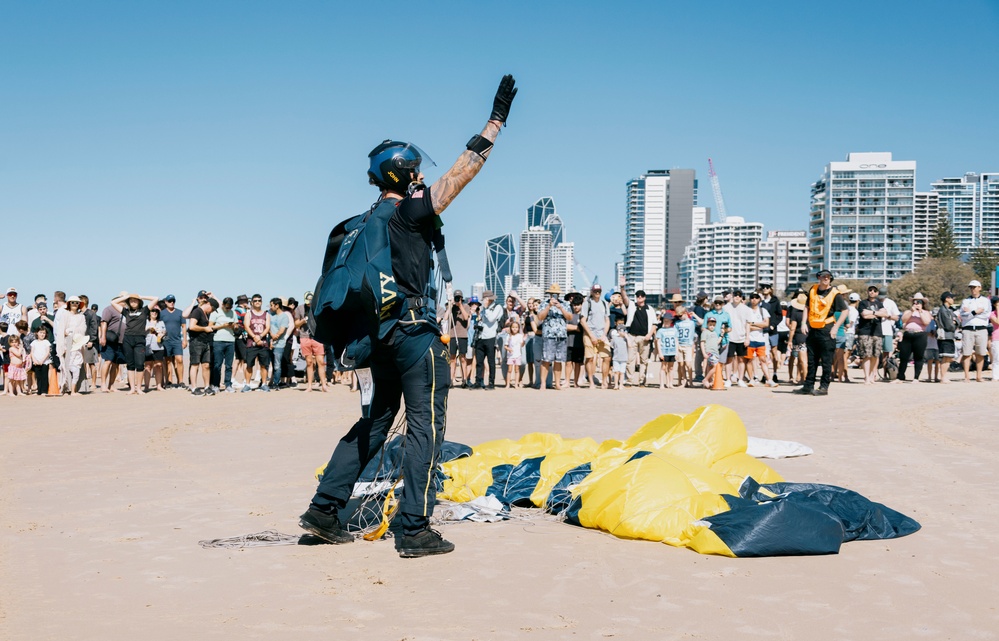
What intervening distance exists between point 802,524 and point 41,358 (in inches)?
584

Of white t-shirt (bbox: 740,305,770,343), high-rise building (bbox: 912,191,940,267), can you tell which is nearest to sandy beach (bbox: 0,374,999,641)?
white t-shirt (bbox: 740,305,770,343)

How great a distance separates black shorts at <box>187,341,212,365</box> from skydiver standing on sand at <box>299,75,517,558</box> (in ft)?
39.8

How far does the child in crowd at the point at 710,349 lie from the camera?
54.4 feet

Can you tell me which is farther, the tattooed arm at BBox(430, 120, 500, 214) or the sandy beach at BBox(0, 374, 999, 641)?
the tattooed arm at BBox(430, 120, 500, 214)

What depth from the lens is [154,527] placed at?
540cm

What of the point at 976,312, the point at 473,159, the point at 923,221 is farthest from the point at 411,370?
the point at 923,221

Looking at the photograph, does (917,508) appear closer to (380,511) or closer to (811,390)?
(380,511)

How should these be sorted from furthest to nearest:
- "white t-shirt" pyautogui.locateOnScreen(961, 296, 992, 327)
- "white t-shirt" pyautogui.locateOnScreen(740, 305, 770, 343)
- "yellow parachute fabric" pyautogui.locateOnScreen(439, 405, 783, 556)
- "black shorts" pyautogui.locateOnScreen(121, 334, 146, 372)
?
"white t-shirt" pyautogui.locateOnScreen(961, 296, 992, 327), "white t-shirt" pyautogui.locateOnScreen(740, 305, 770, 343), "black shorts" pyautogui.locateOnScreen(121, 334, 146, 372), "yellow parachute fabric" pyautogui.locateOnScreen(439, 405, 783, 556)

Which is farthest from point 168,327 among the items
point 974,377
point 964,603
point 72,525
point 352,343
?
point 974,377

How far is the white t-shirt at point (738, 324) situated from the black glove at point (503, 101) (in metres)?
13.0

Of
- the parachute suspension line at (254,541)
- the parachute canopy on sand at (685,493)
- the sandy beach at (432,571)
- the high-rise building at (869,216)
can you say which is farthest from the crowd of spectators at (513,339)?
the high-rise building at (869,216)

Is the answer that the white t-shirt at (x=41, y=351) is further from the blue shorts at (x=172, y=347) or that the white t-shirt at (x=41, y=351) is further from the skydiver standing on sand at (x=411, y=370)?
the skydiver standing on sand at (x=411, y=370)

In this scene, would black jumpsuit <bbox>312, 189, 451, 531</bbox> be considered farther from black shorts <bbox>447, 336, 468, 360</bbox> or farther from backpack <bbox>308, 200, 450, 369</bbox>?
black shorts <bbox>447, 336, 468, 360</bbox>

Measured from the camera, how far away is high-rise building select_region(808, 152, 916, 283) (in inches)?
7313
